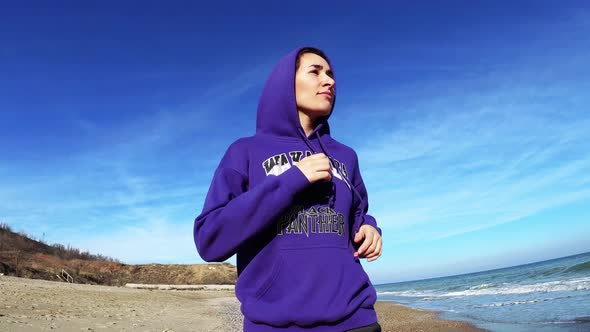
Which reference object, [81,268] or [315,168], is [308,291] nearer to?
[315,168]

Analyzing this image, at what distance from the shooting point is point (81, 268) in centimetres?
2783

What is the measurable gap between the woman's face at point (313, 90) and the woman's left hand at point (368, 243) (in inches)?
23.9

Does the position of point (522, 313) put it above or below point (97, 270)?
below

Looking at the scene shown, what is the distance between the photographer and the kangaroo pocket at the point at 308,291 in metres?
1.43

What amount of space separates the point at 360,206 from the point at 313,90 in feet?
2.08

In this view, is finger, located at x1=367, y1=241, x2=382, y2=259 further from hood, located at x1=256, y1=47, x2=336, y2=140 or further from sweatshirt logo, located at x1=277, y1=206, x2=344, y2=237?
hood, located at x1=256, y1=47, x2=336, y2=140

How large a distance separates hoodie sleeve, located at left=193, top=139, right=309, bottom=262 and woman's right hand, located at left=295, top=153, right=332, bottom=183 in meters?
0.02

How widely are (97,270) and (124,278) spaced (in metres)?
2.12

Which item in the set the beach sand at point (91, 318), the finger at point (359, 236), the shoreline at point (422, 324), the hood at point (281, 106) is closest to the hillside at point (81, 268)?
the beach sand at point (91, 318)

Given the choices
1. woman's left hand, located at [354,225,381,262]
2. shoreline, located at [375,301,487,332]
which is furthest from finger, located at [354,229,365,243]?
shoreline, located at [375,301,487,332]

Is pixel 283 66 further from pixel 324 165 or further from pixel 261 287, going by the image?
pixel 261 287

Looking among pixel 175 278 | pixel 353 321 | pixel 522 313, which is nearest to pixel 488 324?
pixel 522 313

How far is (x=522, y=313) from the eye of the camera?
40.7 feet

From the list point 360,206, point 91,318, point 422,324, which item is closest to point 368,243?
point 360,206
